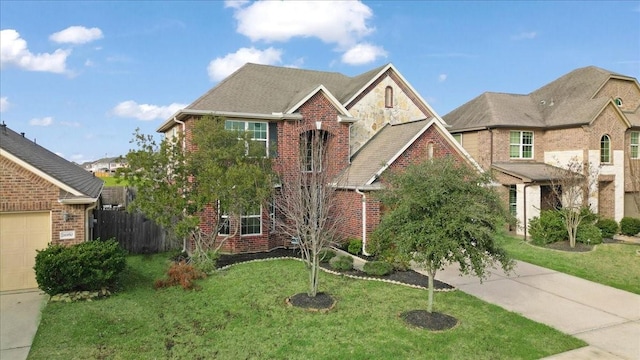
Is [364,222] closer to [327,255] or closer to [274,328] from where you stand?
[327,255]

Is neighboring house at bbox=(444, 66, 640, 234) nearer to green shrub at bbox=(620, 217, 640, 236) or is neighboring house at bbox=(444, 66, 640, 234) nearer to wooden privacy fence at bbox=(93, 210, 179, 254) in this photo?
green shrub at bbox=(620, 217, 640, 236)

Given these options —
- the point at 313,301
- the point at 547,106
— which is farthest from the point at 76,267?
the point at 547,106

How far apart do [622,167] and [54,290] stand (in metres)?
28.6

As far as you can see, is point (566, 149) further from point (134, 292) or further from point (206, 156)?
point (134, 292)

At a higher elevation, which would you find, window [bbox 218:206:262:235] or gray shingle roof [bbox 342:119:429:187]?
gray shingle roof [bbox 342:119:429:187]

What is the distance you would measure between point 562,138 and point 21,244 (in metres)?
26.6

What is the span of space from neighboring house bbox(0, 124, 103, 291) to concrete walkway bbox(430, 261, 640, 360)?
Answer: 11602mm

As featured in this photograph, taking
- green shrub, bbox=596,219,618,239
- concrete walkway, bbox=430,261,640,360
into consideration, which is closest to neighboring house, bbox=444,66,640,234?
green shrub, bbox=596,219,618,239

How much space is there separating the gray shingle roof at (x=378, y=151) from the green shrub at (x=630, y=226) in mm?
13734

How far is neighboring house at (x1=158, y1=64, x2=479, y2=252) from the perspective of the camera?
16578mm

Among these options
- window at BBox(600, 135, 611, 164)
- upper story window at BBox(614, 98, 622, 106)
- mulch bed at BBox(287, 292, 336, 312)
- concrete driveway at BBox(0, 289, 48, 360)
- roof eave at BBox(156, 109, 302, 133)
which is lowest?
concrete driveway at BBox(0, 289, 48, 360)

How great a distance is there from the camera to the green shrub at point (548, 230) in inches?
746

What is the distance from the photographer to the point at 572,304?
10.5m

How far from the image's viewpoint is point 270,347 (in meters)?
7.83
